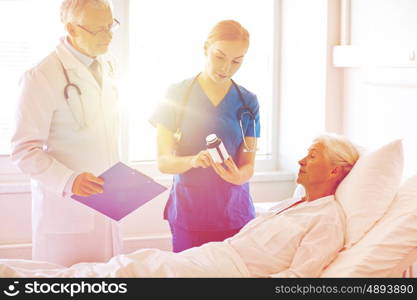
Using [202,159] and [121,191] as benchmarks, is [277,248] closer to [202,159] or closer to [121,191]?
[202,159]

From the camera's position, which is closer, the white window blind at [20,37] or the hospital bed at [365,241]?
the hospital bed at [365,241]

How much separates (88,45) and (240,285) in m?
0.98

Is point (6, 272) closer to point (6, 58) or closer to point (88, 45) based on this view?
point (88, 45)

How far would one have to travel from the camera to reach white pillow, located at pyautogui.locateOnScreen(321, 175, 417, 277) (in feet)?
6.94

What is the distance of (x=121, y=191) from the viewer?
2.30m

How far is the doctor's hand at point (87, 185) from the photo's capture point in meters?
2.28

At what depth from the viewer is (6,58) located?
3486 millimetres

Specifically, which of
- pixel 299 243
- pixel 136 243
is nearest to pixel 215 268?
pixel 299 243

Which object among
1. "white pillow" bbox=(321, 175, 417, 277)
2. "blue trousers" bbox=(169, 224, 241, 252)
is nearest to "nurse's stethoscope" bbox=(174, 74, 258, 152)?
"blue trousers" bbox=(169, 224, 241, 252)

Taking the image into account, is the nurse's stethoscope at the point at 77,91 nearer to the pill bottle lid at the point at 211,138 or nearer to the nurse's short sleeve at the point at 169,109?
the nurse's short sleeve at the point at 169,109

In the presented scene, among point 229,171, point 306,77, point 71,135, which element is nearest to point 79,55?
point 71,135

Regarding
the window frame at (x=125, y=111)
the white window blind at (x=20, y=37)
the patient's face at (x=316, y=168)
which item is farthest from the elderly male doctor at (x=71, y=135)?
the white window blind at (x=20, y=37)

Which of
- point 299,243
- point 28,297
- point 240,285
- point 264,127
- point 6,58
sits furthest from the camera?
point 264,127

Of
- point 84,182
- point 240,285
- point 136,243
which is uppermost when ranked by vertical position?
point 84,182
